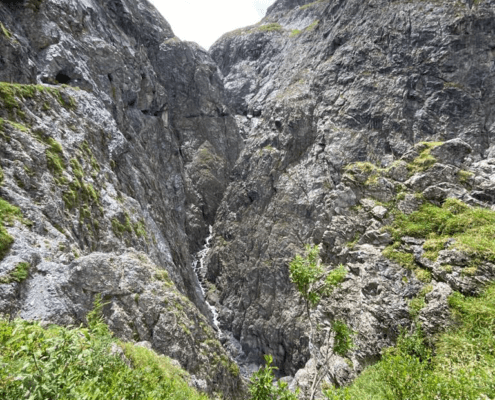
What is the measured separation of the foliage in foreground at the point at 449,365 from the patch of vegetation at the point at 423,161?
1067cm

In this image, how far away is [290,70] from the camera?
3514 inches

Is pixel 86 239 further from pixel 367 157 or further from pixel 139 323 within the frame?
pixel 367 157

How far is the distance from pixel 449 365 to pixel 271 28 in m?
127

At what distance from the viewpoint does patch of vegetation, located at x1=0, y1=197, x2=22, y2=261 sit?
38.1 ft

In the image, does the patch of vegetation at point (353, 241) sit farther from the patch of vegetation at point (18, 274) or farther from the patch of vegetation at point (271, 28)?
the patch of vegetation at point (271, 28)

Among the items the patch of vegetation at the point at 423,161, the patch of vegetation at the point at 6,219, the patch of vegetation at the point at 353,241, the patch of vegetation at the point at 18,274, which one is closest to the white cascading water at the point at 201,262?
the patch of vegetation at the point at 353,241

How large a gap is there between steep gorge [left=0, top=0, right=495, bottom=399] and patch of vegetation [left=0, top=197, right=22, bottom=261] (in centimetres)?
21

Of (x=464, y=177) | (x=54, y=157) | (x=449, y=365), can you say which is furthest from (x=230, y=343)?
(x=449, y=365)

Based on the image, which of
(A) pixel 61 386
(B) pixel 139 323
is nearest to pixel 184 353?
(B) pixel 139 323

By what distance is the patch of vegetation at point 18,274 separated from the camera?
36.0 feet

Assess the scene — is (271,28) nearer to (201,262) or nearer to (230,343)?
(201,262)

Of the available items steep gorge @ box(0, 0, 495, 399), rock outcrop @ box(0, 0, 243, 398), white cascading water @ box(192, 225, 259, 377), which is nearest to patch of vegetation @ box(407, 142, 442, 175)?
steep gorge @ box(0, 0, 495, 399)

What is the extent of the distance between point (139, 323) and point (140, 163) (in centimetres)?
2824

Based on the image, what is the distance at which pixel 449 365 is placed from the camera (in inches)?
332
